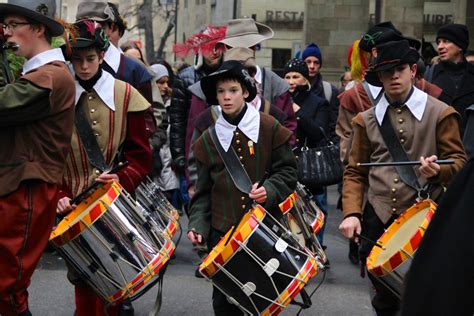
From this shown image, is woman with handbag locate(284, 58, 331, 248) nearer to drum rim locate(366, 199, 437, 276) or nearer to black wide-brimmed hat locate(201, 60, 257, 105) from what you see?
black wide-brimmed hat locate(201, 60, 257, 105)

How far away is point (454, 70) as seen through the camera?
390 inches

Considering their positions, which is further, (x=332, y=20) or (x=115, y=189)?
(x=332, y=20)

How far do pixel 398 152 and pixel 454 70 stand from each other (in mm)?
3786

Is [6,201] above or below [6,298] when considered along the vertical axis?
above

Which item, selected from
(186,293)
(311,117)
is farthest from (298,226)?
(311,117)

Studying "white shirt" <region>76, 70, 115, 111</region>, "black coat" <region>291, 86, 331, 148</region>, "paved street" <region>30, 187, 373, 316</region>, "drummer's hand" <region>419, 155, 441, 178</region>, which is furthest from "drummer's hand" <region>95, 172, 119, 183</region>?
"black coat" <region>291, 86, 331, 148</region>

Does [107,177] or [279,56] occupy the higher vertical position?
[107,177]

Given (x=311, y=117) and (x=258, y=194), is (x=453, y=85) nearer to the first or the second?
(x=311, y=117)

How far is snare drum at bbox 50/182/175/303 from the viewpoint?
234 inches

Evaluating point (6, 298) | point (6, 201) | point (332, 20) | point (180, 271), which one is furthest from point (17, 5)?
point (332, 20)

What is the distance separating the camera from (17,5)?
5.61m

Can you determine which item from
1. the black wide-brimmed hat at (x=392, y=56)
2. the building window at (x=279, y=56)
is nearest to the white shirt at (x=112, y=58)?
the black wide-brimmed hat at (x=392, y=56)

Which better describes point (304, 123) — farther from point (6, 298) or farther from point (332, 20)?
point (332, 20)

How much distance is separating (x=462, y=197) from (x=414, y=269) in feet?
0.68
